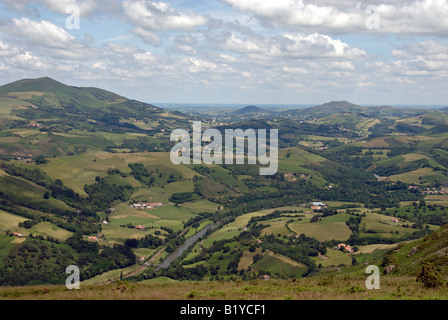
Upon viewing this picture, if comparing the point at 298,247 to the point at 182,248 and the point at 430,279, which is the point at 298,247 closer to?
the point at 182,248

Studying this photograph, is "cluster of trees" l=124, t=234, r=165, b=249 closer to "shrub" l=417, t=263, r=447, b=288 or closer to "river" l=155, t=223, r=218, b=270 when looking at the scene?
"river" l=155, t=223, r=218, b=270

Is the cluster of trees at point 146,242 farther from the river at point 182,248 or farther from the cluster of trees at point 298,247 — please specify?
the cluster of trees at point 298,247

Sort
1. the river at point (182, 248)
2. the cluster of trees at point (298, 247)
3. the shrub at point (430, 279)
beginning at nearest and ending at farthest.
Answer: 1. the shrub at point (430, 279)
2. the cluster of trees at point (298, 247)
3. the river at point (182, 248)

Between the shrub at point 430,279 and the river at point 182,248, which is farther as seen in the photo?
the river at point 182,248

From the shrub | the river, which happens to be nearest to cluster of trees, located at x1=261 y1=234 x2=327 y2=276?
the river

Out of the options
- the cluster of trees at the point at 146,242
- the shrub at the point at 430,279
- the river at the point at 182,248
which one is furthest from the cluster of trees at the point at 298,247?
the shrub at the point at 430,279

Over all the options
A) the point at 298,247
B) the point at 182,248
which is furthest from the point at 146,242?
the point at 298,247

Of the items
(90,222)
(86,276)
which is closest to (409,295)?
(86,276)

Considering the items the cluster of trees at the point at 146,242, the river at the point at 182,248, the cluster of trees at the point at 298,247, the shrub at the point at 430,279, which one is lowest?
the river at the point at 182,248
